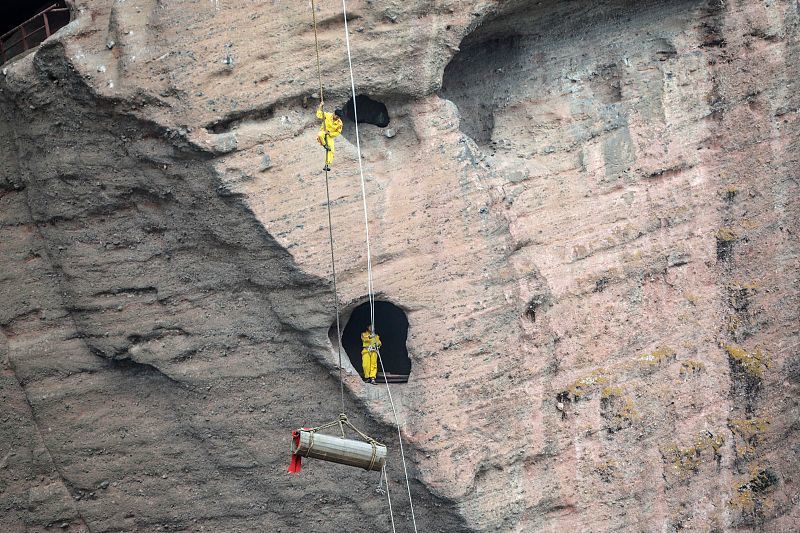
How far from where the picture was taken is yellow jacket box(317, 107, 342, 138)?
10.1 metres

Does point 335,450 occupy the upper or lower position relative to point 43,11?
lower

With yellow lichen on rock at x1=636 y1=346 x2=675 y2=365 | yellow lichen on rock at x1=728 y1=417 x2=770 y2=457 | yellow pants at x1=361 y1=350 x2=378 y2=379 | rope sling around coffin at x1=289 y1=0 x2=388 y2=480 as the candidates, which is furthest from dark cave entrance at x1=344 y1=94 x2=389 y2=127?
yellow lichen on rock at x1=728 y1=417 x2=770 y2=457

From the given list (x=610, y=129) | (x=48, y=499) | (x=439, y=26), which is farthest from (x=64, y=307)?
(x=610, y=129)

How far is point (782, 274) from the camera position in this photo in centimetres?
1188

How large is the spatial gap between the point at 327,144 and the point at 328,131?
0.62 feet

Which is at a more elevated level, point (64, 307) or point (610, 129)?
point (610, 129)

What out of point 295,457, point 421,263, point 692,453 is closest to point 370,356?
point 421,263

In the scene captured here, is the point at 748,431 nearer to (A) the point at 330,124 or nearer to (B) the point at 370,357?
(B) the point at 370,357

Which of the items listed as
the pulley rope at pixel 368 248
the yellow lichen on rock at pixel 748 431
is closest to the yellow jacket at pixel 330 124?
the pulley rope at pixel 368 248

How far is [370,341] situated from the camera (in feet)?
35.7

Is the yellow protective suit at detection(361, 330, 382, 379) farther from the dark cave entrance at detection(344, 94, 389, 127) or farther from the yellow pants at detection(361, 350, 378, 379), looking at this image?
the dark cave entrance at detection(344, 94, 389, 127)

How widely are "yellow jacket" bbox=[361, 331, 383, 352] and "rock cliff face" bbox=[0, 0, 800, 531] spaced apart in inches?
13.8

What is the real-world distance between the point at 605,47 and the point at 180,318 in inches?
189

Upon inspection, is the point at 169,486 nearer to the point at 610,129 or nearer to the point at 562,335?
the point at 562,335
